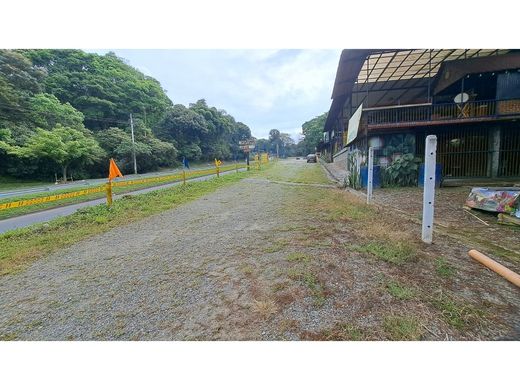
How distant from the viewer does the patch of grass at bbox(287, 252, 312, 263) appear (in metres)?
3.15

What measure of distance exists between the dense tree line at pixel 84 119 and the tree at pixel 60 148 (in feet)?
0.19

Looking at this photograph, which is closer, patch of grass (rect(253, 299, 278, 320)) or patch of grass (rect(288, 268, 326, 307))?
patch of grass (rect(253, 299, 278, 320))

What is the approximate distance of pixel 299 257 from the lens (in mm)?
3248

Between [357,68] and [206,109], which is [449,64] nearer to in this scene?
[357,68]

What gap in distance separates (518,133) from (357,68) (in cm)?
780

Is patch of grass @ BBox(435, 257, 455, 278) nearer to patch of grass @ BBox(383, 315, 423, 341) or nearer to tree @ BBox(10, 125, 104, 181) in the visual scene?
patch of grass @ BBox(383, 315, 423, 341)

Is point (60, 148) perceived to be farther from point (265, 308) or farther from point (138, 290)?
point (265, 308)

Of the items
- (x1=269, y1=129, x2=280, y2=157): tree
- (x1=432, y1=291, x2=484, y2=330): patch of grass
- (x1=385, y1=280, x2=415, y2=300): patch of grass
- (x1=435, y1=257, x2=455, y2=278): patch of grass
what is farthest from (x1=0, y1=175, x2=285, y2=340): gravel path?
(x1=269, y1=129, x2=280, y2=157): tree

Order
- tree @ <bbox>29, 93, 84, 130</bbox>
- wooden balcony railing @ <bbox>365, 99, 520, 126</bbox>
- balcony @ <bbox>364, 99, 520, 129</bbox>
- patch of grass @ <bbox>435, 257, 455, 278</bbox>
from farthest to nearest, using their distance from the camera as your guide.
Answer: tree @ <bbox>29, 93, 84, 130</bbox> < wooden balcony railing @ <bbox>365, 99, 520, 126</bbox> < balcony @ <bbox>364, 99, 520, 129</bbox> < patch of grass @ <bbox>435, 257, 455, 278</bbox>

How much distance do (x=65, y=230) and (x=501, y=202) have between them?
9.61m

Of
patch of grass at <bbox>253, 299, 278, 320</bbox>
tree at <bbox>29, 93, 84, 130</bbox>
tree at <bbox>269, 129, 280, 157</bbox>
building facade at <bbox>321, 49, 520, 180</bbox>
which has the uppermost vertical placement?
tree at <bbox>269, 129, 280, 157</bbox>

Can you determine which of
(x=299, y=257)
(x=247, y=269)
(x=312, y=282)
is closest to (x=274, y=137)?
(x=299, y=257)

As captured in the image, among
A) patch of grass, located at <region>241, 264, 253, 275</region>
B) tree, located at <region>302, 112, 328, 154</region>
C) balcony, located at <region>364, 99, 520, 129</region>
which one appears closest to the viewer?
patch of grass, located at <region>241, 264, 253, 275</region>

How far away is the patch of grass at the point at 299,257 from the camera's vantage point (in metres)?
3.15
